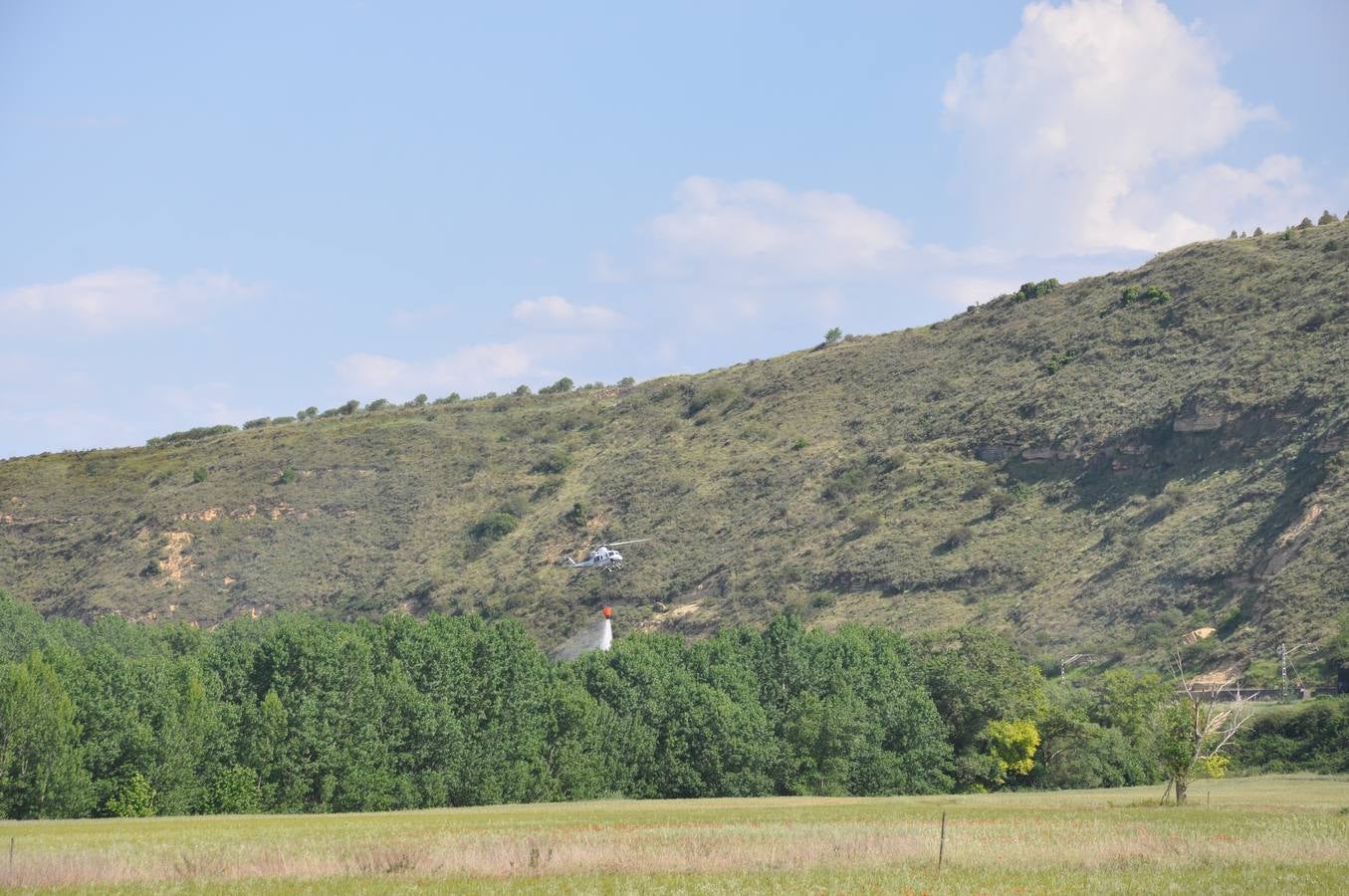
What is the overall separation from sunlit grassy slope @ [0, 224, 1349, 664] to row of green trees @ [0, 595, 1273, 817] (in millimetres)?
19991

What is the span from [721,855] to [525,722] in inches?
1562

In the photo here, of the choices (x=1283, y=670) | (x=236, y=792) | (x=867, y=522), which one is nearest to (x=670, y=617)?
(x=867, y=522)

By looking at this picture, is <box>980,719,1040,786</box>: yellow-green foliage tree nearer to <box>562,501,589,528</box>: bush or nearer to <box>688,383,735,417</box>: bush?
<box>562,501,589,528</box>: bush

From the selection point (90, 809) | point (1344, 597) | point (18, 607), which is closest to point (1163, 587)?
point (1344, 597)

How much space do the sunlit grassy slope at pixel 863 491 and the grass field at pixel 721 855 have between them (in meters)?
55.2

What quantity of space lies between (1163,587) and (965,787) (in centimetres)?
3256

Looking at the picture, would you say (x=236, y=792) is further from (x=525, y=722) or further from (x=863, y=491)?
(x=863, y=491)

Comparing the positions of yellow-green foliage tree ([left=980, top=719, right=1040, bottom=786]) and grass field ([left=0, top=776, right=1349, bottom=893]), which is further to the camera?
yellow-green foliage tree ([left=980, top=719, right=1040, bottom=786])

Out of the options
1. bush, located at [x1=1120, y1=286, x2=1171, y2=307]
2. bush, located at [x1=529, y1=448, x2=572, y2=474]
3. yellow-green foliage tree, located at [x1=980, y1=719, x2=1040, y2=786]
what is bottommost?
yellow-green foliage tree, located at [x1=980, y1=719, x2=1040, y2=786]

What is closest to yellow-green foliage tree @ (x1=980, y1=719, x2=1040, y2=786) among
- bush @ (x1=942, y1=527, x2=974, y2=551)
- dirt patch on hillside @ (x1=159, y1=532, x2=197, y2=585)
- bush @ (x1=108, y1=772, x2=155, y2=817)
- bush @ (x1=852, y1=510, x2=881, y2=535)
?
bush @ (x1=108, y1=772, x2=155, y2=817)

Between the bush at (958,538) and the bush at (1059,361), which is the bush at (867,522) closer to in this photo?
the bush at (958,538)

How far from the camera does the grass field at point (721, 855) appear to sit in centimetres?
3012

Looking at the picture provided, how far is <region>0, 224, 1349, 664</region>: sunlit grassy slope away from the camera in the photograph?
354 feet

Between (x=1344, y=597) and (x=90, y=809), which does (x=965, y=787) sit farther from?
(x=90, y=809)
